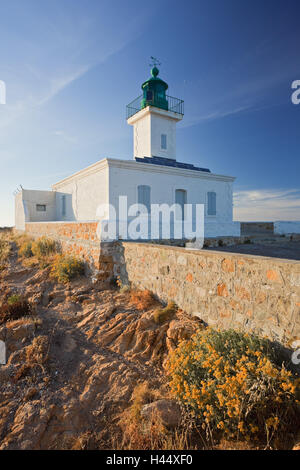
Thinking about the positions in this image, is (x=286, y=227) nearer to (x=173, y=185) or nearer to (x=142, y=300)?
(x=173, y=185)

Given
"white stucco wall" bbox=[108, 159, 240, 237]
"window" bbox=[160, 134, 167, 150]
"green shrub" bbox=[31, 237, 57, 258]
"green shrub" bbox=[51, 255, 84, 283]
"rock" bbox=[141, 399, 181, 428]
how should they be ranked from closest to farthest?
"rock" bbox=[141, 399, 181, 428] < "green shrub" bbox=[51, 255, 84, 283] < "green shrub" bbox=[31, 237, 57, 258] < "white stucco wall" bbox=[108, 159, 240, 237] < "window" bbox=[160, 134, 167, 150]

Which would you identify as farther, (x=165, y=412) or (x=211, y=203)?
(x=211, y=203)

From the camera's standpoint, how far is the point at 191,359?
3.07 meters

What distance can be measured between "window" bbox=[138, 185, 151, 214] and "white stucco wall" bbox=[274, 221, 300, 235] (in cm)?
679

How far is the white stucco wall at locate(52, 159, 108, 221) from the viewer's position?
38.5ft

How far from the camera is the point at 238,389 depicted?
2.47m

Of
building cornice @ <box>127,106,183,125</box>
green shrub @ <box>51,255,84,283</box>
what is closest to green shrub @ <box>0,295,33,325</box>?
green shrub @ <box>51,255,84,283</box>

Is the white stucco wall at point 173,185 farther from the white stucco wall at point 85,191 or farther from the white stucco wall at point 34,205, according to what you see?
the white stucco wall at point 34,205

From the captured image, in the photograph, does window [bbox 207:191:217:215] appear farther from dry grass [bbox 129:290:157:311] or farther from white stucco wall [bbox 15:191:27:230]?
white stucco wall [bbox 15:191:27:230]

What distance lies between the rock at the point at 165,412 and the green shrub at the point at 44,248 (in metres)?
8.48

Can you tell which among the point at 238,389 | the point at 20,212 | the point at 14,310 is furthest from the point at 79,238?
the point at 20,212

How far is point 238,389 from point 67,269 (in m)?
6.15

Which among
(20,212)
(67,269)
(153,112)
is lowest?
(67,269)

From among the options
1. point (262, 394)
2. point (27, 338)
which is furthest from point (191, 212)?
point (262, 394)
